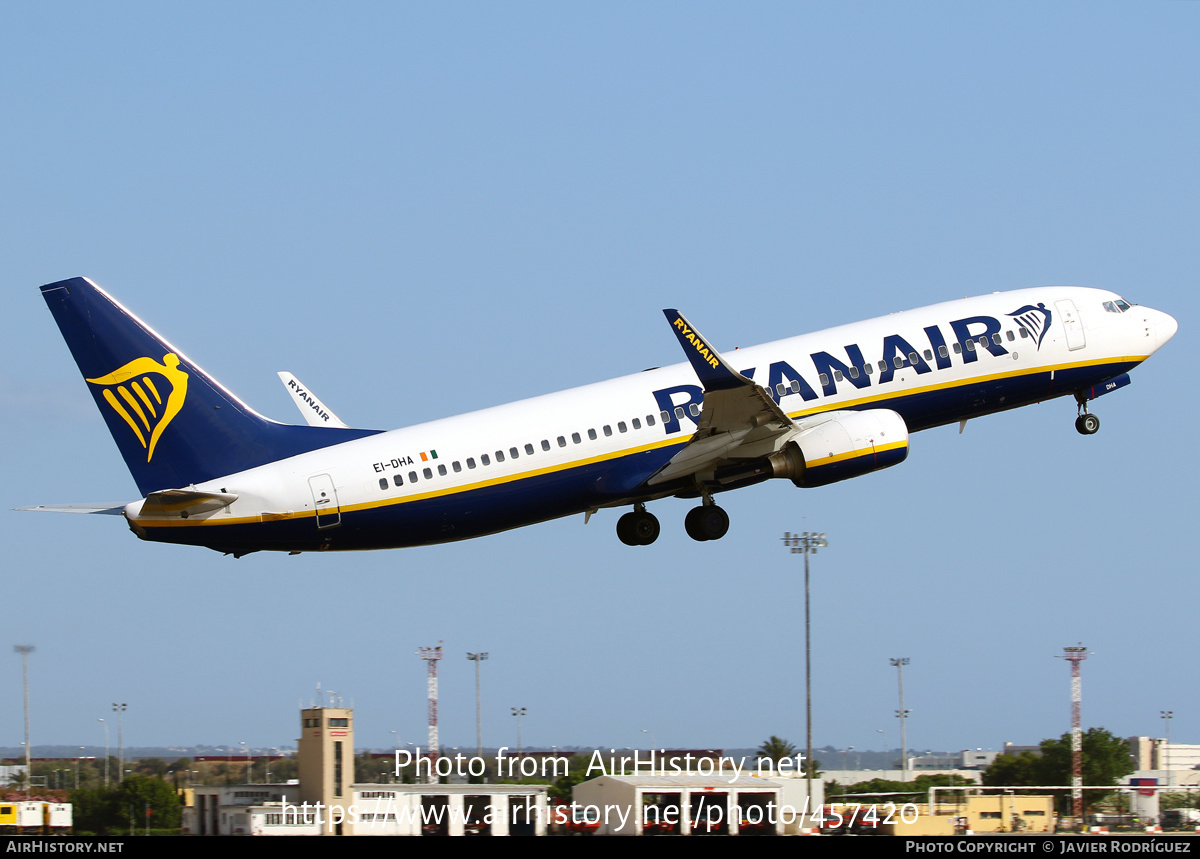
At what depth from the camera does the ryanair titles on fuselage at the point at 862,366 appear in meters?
42.8

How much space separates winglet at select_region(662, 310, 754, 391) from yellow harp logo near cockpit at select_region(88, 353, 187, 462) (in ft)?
44.7

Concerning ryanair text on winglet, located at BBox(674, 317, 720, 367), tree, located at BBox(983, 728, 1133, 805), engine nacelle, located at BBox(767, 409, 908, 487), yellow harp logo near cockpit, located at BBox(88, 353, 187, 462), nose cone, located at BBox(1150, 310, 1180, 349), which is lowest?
tree, located at BBox(983, 728, 1133, 805)

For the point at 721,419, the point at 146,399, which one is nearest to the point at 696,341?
the point at 721,419

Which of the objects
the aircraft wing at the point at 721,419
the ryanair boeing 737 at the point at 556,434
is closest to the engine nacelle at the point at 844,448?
the ryanair boeing 737 at the point at 556,434

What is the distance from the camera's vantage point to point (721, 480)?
4359cm

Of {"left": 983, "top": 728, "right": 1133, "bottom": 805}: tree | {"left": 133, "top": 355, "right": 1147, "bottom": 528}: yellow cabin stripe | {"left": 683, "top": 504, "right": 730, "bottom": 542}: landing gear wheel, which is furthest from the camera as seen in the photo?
{"left": 983, "top": 728, "right": 1133, "bottom": 805}: tree

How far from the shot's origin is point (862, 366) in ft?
145

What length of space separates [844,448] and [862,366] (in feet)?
12.0

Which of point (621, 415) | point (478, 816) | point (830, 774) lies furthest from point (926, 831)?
point (830, 774)

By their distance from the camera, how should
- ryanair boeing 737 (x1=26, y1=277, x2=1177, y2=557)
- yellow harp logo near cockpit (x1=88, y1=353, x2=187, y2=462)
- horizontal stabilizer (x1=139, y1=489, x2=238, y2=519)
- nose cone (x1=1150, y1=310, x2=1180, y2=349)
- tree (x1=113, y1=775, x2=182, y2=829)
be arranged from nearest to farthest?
1. horizontal stabilizer (x1=139, y1=489, x2=238, y2=519)
2. ryanair boeing 737 (x1=26, y1=277, x2=1177, y2=557)
3. yellow harp logo near cockpit (x1=88, y1=353, x2=187, y2=462)
4. nose cone (x1=1150, y1=310, x2=1180, y2=349)
5. tree (x1=113, y1=775, x2=182, y2=829)

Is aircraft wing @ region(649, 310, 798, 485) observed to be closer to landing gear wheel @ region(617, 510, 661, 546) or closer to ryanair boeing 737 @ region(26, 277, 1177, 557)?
ryanair boeing 737 @ region(26, 277, 1177, 557)

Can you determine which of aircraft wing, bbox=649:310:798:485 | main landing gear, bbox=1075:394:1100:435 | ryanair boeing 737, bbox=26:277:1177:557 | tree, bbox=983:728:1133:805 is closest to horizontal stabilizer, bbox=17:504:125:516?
ryanair boeing 737, bbox=26:277:1177:557

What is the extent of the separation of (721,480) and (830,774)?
84.3 meters

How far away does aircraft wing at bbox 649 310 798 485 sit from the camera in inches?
1539
